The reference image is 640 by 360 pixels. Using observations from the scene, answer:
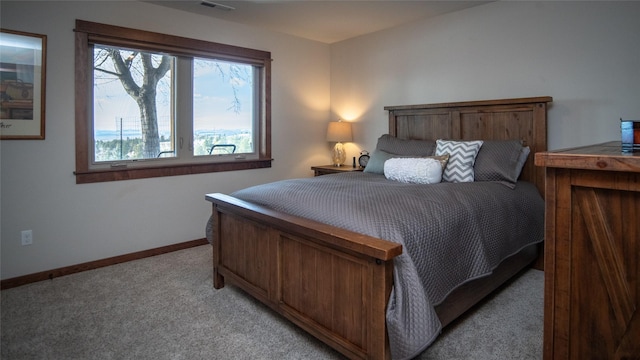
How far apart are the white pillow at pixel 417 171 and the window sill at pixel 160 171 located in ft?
5.56

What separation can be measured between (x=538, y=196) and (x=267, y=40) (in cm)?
305

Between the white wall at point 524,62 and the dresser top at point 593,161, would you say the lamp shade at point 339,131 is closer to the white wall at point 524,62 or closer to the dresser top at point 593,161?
the white wall at point 524,62

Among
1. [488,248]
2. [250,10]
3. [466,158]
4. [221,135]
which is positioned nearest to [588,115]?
[466,158]

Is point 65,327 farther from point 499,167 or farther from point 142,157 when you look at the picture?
point 499,167

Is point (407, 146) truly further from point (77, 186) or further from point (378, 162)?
point (77, 186)

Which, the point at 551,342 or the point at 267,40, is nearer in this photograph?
the point at 551,342

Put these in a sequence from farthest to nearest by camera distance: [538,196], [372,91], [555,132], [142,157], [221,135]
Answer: [372,91] < [221,135] < [142,157] < [555,132] < [538,196]

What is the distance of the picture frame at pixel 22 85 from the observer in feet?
8.64

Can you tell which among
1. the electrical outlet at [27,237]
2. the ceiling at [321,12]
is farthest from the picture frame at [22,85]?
the ceiling at [321,12]

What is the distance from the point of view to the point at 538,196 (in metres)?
2.87

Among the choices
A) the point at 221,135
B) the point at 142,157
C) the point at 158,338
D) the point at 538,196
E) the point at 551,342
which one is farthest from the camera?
the point at 221,135

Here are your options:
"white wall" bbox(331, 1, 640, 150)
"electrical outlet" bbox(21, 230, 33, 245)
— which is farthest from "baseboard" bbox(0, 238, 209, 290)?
"white wall" bbox(331, 1, 640, 150)

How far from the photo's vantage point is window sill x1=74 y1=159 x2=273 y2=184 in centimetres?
307

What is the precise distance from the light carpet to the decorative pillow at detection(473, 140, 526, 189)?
0.76 metres
